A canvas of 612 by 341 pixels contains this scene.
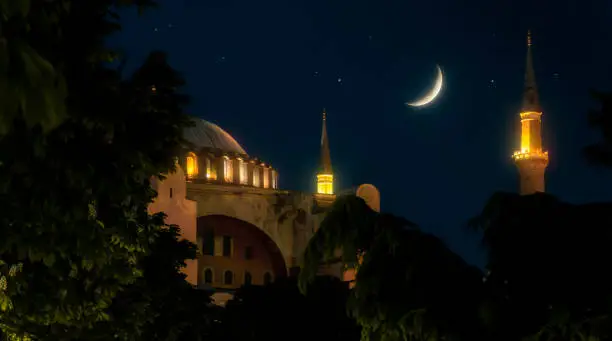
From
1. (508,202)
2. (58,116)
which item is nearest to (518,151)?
(508,202)

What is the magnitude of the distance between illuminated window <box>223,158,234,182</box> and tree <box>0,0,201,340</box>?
37171 millimetres

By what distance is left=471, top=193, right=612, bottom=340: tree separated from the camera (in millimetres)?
5320

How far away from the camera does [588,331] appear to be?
4781 millimetres

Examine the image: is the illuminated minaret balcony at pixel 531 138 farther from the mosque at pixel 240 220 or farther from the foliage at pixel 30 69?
the foliage at pixel 30 69

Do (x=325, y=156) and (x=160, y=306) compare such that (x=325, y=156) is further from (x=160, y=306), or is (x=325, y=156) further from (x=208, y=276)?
(x=160, y=306)

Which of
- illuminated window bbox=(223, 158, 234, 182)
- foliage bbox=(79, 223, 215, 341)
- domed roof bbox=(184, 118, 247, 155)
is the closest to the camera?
foliage bbox=(79, 223, 215, 341)

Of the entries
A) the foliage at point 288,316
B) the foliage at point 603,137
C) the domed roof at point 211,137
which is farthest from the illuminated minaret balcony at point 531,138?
the foliage at point 603,137

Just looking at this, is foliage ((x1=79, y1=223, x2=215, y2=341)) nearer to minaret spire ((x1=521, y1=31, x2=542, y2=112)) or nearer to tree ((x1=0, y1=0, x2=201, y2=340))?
tree ((x1=0, y1=0, x2=201, y2=340))

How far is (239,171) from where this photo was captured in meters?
47.1

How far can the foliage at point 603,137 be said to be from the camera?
5.51 meters

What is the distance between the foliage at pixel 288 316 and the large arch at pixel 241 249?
18.1m

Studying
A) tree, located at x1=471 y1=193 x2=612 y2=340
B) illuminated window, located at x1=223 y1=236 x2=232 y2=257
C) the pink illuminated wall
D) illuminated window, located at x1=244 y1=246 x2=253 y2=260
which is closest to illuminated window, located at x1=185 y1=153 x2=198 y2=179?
illuminated window, located at x1=223 y1=236 x2=232 y2=257

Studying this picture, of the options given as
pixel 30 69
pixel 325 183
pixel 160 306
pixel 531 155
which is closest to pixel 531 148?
pixel 531 155

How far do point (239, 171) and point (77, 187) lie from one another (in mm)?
40294
